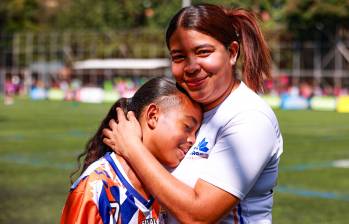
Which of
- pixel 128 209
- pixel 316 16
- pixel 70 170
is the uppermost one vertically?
pixel 128 209

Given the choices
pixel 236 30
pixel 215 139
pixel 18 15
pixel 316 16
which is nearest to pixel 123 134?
pixel 215 139

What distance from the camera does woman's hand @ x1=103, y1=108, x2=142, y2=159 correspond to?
2.99 metres

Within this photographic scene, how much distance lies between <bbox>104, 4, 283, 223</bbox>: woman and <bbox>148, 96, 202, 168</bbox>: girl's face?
0.03 metres

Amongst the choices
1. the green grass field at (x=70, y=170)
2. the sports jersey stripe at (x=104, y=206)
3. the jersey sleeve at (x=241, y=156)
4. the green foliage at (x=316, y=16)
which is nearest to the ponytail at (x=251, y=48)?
the jersey sleeve at (x=241, y=156)

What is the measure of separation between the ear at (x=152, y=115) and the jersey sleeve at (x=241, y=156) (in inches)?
10.6

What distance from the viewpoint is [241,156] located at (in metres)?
2.86

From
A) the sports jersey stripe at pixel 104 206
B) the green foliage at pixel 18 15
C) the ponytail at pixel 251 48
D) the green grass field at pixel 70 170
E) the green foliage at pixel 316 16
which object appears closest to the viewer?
the sports jersey stripe at pixel 104 206

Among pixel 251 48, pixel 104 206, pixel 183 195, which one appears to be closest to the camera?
pixel 183 195

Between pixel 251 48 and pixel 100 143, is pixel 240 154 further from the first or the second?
pixel 100 143

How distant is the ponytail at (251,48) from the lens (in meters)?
3.16

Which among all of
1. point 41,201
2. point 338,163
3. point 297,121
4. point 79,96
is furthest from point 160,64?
point 41,201

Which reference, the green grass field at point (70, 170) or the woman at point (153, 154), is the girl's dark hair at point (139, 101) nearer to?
the woman at point (153, 154)

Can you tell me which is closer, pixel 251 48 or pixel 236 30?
pixel 236 30

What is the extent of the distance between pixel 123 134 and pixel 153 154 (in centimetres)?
14
